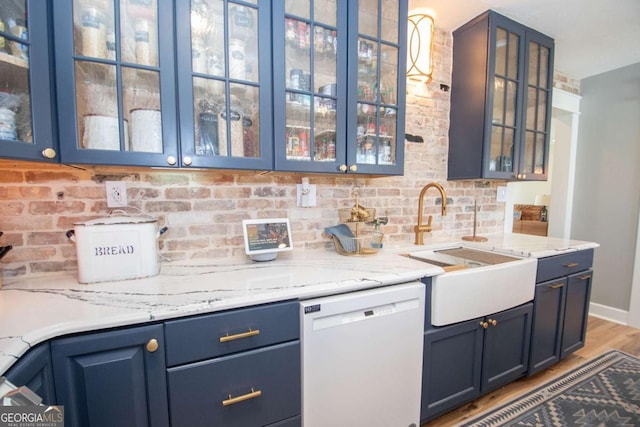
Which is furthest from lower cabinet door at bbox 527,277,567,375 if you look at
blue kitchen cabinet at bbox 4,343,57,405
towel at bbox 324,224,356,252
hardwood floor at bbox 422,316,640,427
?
blue kitchen cabinet at bbox 4,343,57,405

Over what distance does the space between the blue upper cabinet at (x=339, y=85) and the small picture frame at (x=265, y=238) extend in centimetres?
32

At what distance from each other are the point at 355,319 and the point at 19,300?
3.97 ft

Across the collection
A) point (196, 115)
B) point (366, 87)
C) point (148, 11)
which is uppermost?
point (148, 11)

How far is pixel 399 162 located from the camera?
1.63 metres

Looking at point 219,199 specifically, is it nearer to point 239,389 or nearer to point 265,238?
point 265,238

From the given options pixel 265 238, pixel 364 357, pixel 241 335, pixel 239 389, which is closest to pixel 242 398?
pixel 239 389

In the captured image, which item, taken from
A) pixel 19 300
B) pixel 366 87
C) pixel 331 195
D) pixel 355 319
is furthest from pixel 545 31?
pixel 19 300

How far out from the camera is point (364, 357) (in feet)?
3.98

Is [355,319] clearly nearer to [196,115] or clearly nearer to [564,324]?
[196,115]

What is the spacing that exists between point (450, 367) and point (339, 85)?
1.59 metres
